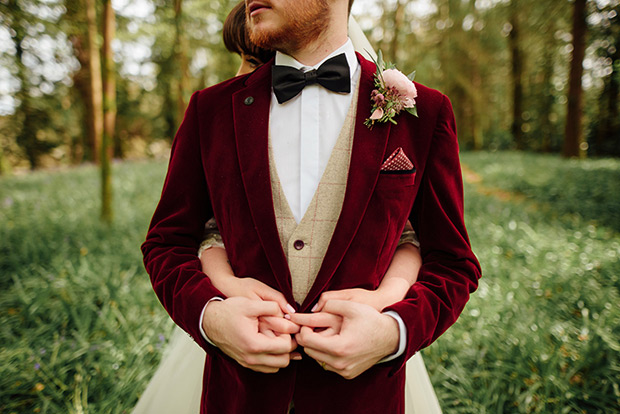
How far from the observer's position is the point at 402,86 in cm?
112

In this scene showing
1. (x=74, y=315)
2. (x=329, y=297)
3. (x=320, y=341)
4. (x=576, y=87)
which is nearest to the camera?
(x=320, y=341)

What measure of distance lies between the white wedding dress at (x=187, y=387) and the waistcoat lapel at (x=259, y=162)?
0.92 m

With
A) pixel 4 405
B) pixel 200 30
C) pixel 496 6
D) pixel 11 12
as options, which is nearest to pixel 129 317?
pixel 4 405

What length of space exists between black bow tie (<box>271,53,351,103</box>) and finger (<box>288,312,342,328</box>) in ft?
2.18

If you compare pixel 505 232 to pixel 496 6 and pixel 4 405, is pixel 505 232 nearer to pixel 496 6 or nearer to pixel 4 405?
pixel 4 405

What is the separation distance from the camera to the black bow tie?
1194mm

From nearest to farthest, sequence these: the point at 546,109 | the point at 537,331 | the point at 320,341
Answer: the point at 320,341
the point at 537,331
the point at 546,109

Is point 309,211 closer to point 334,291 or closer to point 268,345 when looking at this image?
point 334,291

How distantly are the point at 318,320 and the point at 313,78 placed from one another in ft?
2.44

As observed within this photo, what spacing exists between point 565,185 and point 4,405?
1031 cm

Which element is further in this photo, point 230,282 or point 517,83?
point 517,83

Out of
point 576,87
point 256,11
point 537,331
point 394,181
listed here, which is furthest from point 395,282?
point 576,87

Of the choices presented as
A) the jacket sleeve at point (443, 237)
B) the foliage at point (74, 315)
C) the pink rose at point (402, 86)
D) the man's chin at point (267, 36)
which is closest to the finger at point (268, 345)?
the jacket sleeve at point (443, 237)

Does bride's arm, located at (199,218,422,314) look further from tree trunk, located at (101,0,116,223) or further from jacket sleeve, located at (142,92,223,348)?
tree trunk, located at (101,0,116,223)
